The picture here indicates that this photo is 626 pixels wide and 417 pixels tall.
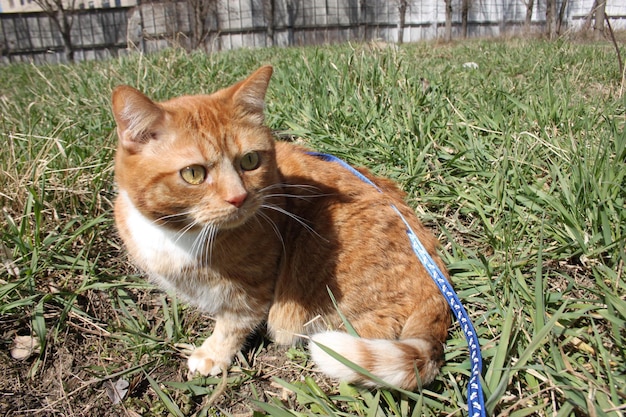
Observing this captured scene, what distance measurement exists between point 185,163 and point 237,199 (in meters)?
0.22

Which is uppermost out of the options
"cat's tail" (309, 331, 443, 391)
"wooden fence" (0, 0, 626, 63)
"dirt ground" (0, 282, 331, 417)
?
"wooden fence" (0, 0, 626, 63)

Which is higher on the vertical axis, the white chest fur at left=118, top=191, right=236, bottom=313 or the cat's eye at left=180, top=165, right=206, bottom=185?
the cat's eye at left=180, top=165, right=206, bottom=185

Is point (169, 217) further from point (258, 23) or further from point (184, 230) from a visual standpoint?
point (258, 23)

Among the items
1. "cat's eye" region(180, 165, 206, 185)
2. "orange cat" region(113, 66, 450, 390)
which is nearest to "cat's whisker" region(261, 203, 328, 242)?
"orange cat" region(113, 66, 450, 390)

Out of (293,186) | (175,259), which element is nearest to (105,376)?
(175,259)

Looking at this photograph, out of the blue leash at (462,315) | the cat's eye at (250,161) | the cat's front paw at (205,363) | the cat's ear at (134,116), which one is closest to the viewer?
the blue leash at (462,315)

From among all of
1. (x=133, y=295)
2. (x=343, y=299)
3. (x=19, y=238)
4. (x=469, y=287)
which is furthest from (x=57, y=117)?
(x=469, y=287)

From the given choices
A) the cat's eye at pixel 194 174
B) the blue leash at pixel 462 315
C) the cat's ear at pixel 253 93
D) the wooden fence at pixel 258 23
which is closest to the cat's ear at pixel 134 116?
the cat's eye at pixel 194 174

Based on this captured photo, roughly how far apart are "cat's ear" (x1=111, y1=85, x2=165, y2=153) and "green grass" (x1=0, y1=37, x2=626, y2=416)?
0.77 m

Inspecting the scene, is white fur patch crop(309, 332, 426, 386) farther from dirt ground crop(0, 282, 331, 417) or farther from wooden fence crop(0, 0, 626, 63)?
wooden fence crop(0, 0, 626, 63)

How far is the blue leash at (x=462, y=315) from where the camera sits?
123 centimetres

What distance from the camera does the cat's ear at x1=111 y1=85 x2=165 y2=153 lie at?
1.35 m

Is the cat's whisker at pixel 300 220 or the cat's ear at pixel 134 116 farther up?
the cat's ear at pixel 134 116

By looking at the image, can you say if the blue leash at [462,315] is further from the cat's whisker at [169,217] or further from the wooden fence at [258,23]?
the wooden fence at [258,23]
